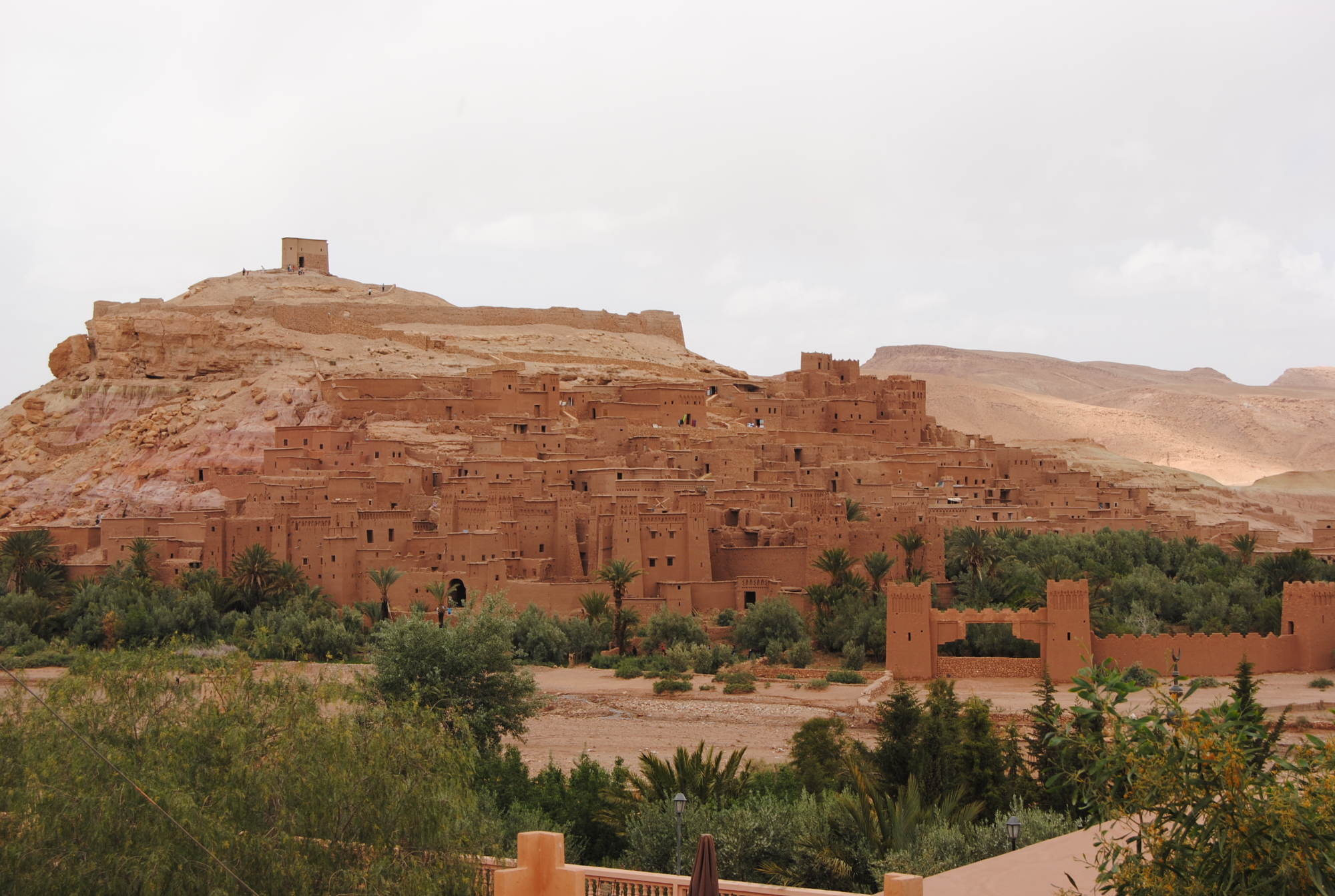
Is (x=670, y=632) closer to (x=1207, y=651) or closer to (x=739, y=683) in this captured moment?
(x=739, y=683)

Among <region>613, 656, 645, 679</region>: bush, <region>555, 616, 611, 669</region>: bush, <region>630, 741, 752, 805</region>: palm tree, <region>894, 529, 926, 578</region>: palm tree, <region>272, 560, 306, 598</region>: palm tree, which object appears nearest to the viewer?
<region>630, 741, 752, 805</region>: palm tree

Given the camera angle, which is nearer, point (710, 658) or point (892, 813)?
point (892, 813)

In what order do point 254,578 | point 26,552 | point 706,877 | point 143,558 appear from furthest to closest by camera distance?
point 26,552
point 143,558
point 254,578
point 706,877

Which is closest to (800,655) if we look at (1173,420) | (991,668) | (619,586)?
(991,668)

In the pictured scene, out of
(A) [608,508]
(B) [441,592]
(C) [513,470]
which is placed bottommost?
(B) [441,592]

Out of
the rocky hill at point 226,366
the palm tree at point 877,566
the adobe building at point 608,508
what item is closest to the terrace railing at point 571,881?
the adobe building at point 608,508

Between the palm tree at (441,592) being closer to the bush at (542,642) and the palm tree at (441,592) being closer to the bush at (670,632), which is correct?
the bush at (542,642)

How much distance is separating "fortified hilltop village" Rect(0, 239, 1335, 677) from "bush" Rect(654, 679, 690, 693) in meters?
3.84

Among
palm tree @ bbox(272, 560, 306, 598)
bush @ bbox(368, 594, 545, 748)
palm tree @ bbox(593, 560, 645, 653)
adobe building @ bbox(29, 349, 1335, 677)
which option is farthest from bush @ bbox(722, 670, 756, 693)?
palm tree @ bbox(272, 560, 306, 598)

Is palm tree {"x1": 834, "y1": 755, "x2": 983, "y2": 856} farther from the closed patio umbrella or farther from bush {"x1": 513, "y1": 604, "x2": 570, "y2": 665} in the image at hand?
bush {"x1": 513, "y1": 604, "x2": 570, "y2": 665}

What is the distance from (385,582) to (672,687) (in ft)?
26.0

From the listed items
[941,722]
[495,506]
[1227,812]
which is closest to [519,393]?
[495,506]

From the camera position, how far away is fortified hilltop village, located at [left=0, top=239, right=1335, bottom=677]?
107 feet

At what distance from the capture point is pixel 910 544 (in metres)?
32.9
